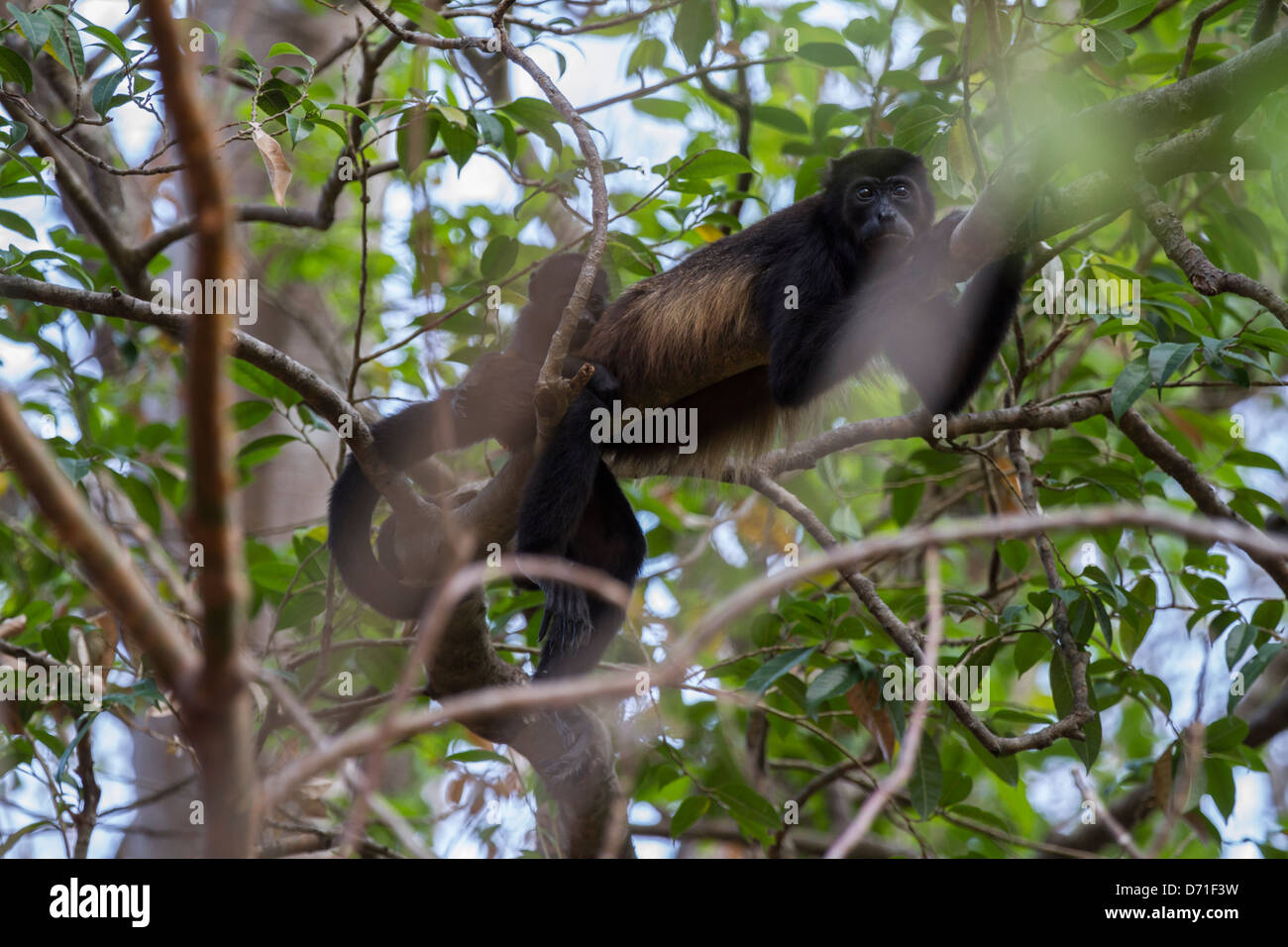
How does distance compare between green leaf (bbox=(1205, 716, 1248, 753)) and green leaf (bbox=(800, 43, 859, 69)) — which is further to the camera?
green leaf (bbox=(800, 43, 859, 69))

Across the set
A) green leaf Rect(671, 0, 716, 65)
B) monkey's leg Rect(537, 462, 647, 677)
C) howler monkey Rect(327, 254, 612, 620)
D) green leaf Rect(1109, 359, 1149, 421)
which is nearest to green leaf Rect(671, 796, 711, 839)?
monkey's leg Rect(537, 462, 647, 677)

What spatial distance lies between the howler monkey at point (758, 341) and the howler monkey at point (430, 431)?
285mm

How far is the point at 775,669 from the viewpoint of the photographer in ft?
13.7

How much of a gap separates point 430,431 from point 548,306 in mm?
1101

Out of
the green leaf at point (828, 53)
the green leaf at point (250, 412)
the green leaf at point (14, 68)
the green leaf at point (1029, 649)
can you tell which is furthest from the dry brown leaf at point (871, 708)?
the green leaf at point (14, 68)

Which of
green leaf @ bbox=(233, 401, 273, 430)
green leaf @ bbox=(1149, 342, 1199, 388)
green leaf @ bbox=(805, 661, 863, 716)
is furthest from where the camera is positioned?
green leaf @ bbox=(233, 401, 273, 430)

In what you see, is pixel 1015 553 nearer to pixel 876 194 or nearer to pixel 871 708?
pixel 871 708

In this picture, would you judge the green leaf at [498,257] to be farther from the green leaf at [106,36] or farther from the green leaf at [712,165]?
the green leaf at [106,36]

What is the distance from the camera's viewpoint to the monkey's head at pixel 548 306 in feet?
17.7

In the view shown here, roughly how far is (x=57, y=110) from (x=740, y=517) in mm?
5151

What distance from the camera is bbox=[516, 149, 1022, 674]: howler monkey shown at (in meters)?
4.42

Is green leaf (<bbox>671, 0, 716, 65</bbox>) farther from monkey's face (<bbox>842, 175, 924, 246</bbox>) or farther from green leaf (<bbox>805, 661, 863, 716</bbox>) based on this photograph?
green leaf (<bbox>805, 661, 863, 716</bbox>)

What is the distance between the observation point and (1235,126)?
3408 millimetres

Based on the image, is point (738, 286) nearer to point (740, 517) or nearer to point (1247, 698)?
point (740, 517)
